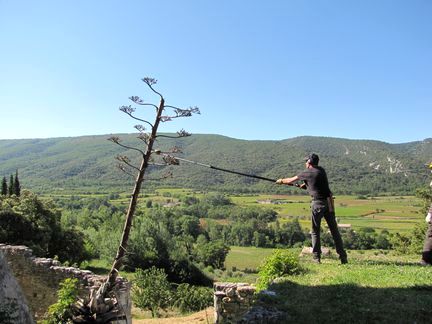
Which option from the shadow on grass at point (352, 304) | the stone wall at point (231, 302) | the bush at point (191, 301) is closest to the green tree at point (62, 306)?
the stone wall at point (231, 302)

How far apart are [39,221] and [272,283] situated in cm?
2586

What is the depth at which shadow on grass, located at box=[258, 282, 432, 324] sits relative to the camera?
638 cm

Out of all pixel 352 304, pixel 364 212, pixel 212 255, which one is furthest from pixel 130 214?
pixel 364 212

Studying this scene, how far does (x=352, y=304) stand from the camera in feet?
22.8

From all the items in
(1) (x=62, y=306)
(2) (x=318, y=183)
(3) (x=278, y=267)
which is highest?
(2) (x=318, y=183)

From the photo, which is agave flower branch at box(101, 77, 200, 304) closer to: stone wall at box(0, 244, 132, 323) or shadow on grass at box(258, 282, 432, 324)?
shadow on grass at box(258, 282, 432, 324)

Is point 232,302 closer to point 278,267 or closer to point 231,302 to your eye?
point 231,302

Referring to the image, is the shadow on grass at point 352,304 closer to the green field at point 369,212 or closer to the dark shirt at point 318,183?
the dark shirt at point 318,183

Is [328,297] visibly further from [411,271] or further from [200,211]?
[200,211]

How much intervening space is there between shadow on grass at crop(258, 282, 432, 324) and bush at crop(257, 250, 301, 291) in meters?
1.67

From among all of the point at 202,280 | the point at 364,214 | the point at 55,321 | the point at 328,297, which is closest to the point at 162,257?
the point at 202,280

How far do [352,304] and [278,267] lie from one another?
11.0ft

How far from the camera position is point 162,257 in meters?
49.2

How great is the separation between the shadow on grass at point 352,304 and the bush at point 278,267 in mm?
1667
